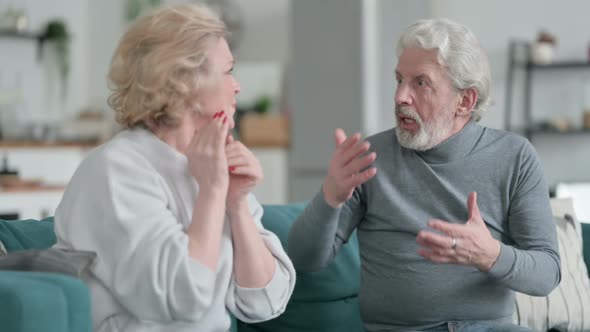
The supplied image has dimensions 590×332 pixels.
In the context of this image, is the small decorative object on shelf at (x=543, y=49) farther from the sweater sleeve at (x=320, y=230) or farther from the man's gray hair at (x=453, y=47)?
the sweater sleeve at (x=320, y=230)

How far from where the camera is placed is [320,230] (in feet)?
7.68

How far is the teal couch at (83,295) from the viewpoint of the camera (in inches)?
62.2

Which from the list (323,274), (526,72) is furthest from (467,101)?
(526,72)

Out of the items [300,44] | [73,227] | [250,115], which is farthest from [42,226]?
[250,115]

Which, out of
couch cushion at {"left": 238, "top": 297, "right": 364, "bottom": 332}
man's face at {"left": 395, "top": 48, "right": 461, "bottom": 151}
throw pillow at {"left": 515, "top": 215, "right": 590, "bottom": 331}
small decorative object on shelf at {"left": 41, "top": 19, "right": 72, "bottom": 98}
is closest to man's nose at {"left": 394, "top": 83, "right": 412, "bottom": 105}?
man's face at {"left": 395, "top": 48, "right": 461, "bottom": 151}

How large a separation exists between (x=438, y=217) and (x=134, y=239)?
890 millimetres

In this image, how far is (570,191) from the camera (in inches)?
229

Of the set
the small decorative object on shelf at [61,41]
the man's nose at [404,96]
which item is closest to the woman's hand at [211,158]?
the man's nose at [404,96]

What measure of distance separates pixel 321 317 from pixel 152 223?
93cm

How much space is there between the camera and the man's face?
7.76 ft

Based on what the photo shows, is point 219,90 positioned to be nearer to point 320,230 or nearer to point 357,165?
point 357,165

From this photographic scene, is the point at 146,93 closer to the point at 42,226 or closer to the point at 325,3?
the point at 42,226

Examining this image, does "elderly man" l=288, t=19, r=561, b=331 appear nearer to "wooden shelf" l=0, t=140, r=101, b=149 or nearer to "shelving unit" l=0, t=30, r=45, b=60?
"wooden shelf" l=0, t=140, r=101, b=149

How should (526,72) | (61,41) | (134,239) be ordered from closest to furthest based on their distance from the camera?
(134,239), (526,72), (61,41)
